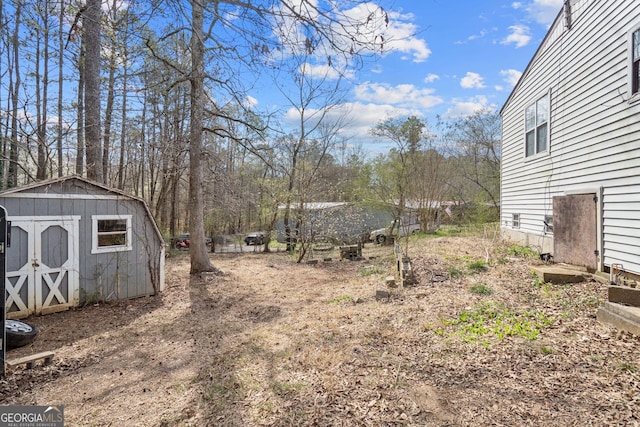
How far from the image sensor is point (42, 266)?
603 centimetres

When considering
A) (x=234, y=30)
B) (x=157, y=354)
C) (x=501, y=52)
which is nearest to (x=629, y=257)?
(x=501, y=52)

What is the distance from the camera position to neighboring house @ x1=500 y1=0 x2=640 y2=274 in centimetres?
540

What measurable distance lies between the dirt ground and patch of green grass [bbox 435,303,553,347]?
0.02 meters

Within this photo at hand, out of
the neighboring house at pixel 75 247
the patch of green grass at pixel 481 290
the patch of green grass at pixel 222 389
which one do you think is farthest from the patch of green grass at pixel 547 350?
the neighboring house at pixel 75 247

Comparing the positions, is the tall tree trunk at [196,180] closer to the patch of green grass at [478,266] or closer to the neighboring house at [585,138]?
the patch of green grass at [478,266]

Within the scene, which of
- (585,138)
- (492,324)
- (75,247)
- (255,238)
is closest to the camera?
(492,324)

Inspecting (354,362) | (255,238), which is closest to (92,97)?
(354,362)

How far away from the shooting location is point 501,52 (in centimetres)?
802

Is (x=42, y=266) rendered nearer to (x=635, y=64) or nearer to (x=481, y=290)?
(x=481, y=290)

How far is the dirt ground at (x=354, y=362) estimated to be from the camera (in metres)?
2.74

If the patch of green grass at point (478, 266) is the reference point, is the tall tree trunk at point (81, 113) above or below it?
above

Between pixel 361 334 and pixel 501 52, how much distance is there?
7.64 metres

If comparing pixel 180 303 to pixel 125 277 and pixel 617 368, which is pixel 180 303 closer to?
pixel 125 277

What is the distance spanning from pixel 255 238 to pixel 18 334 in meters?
14.6
